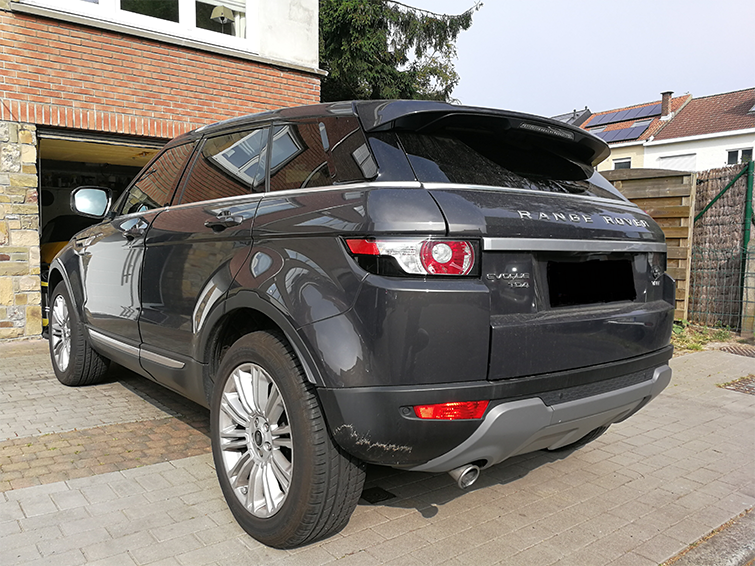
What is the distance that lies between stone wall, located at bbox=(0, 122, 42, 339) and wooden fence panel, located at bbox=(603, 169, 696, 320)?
277 inches

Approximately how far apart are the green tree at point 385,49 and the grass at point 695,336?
10452 millimetres

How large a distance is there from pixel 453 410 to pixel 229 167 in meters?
1.84

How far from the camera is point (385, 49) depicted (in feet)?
54.2

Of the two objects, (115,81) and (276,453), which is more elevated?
(115,81)

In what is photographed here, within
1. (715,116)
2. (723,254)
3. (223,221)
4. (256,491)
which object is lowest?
(256,491)

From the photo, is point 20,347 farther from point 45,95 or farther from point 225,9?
point 225,9

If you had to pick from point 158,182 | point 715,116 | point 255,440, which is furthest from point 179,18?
point 715,116

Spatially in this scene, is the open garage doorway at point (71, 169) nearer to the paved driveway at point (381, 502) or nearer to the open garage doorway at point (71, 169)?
the open garage doorway at point (71, 169)

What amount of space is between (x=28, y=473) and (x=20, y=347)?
404 centimetres

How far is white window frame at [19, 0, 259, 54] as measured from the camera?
23.6ft

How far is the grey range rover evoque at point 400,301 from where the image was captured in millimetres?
2145

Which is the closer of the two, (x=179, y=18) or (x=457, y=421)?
(x=457, y=421)

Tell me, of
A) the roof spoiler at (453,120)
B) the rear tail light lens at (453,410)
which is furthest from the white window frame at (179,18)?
the rear tail light lens at (453,410)

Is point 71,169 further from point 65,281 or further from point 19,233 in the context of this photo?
point 65,281
